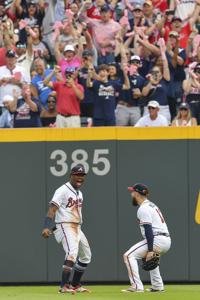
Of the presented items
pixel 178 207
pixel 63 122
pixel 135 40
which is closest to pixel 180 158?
pixel 178 207

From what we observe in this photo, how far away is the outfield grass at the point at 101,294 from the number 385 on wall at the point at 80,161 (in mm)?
1856

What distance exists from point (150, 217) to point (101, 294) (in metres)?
1.33

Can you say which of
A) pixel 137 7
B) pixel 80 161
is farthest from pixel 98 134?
pixel 137 7

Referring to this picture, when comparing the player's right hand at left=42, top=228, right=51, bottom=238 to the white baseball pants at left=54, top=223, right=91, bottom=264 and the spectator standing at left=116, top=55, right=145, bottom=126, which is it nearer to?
the white baseball pants at left=54, top=223, right=91, bottom=264

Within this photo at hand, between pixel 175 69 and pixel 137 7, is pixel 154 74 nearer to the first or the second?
pixel 175 69

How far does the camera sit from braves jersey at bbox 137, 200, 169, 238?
579 inches

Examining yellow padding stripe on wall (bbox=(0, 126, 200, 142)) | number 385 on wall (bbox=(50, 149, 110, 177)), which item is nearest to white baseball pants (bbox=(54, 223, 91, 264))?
number 385 on wall (bbox=(50, 149, 110, 177))

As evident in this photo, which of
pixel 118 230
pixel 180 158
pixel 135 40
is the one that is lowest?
pixel 118 230

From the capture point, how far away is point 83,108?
18.5m

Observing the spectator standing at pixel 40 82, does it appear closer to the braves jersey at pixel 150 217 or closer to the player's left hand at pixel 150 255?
the braves jersey at pixel 150 217

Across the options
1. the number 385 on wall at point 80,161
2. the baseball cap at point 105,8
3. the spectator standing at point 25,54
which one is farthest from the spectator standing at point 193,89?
the spectator standing at point 25,54

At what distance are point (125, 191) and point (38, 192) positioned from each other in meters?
1.40

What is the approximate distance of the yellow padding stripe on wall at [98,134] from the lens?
16.8 m

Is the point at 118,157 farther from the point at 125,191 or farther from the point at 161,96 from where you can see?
the point at 161,96
